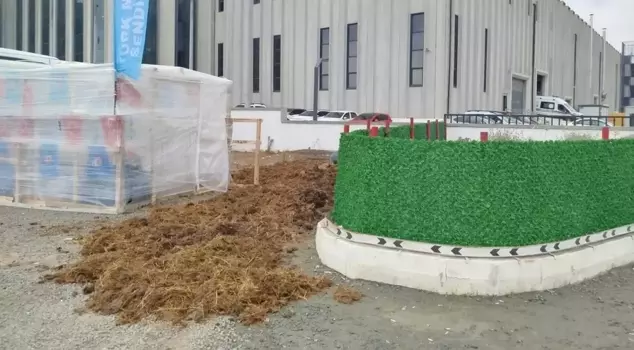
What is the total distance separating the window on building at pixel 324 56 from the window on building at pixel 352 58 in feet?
4.79

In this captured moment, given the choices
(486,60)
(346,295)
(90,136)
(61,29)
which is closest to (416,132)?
(90,136)

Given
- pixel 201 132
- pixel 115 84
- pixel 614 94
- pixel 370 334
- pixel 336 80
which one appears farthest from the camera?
pixel 614 94

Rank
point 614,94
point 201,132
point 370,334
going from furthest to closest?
point 614,94, point 201,132, point 370,334

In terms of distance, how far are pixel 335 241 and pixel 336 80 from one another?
27420 millimetres

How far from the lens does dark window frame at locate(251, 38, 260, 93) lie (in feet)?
125

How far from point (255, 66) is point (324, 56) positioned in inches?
236

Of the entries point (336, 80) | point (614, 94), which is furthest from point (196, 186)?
point (614, 94)

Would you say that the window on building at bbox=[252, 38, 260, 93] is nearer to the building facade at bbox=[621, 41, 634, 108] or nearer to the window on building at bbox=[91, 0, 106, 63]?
the window on building at bbox=[91, 0, 106, 63]

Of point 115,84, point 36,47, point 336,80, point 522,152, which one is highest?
point 36,47

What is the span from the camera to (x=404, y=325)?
5.14 m

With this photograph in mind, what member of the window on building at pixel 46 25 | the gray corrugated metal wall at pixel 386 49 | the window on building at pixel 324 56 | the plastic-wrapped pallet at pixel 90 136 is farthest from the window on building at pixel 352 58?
the window on building at pixel 46 25

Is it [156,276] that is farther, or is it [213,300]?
[156,276]

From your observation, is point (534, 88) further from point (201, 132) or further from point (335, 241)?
point (335, 241)

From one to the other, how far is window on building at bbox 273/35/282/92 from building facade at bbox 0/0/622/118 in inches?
2.4
